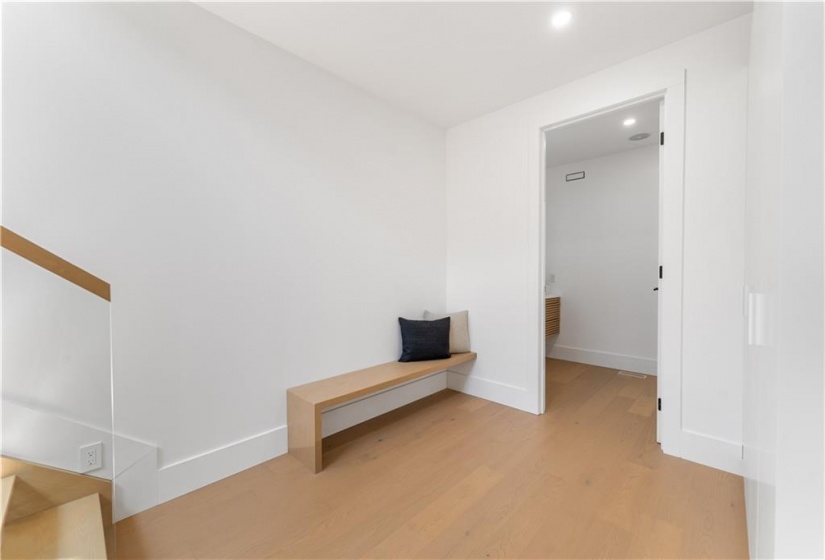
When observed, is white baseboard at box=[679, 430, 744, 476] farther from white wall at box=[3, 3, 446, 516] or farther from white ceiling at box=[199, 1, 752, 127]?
white ceiling at box=[199, 1, 752, 127]

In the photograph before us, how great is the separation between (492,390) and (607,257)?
2381 millimetres

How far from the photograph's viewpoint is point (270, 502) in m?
1.81

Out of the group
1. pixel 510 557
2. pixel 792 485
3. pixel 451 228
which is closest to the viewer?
pixel 792 485

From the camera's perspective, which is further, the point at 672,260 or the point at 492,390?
the point at 492,390

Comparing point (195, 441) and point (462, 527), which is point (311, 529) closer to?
point (462, 527)

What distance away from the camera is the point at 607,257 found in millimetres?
4293

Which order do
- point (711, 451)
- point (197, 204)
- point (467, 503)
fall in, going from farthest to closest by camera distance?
point (711, 451) → point (197, 204) → point (467, 503)

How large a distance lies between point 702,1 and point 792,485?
241 centimetres

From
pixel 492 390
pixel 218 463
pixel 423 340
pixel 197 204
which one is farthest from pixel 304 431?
pixel 492 390

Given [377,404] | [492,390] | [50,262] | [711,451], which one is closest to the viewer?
[50,262]

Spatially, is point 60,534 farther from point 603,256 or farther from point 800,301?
point 603,256

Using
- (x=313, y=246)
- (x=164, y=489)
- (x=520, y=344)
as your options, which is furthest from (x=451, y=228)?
(x=164, y=489)

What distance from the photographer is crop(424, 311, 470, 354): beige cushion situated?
126 inches

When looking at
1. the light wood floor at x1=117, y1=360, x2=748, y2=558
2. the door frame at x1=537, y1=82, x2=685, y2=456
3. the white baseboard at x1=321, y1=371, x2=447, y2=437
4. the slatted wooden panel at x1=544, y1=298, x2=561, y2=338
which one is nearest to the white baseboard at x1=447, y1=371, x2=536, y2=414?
the white baseboard at x1=321, y1=371, x2=447, y2=437
